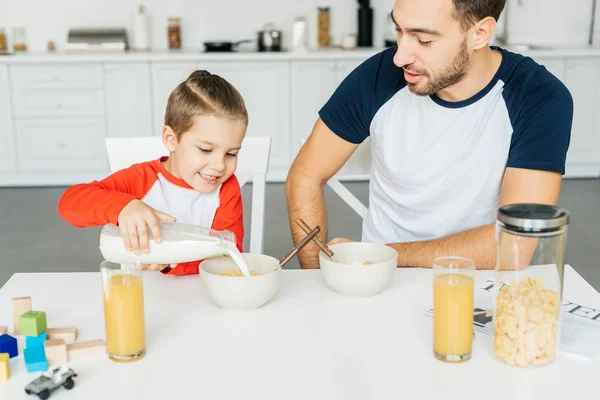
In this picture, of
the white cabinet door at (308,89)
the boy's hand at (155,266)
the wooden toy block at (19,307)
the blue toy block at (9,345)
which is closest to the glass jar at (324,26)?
the white cabinet door at (308,89)

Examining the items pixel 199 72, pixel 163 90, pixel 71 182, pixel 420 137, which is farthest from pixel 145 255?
pixel 71 182

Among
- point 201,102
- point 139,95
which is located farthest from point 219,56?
point 201,102

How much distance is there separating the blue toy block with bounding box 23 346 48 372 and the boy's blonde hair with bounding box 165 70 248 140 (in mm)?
Result: 701

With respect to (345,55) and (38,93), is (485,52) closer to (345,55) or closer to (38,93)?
(345,55)

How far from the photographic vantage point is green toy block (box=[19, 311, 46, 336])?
109cm

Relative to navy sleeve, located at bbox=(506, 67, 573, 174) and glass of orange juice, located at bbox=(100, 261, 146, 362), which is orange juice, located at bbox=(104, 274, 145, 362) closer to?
glass of orange juice, located at bbox=(100, 261, 146, 362)

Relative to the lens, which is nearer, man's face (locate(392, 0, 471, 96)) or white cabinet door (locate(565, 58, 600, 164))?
man's face (locate(392, 0, 471, 96))

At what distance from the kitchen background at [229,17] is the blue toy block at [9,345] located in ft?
14.7

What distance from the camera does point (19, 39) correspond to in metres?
5.18

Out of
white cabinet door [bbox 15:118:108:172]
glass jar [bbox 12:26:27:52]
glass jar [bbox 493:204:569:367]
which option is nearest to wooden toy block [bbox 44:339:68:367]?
glass jar [bbox 493:204:569:367]

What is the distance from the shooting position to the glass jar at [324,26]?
203 inches

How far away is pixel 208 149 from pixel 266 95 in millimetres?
3309

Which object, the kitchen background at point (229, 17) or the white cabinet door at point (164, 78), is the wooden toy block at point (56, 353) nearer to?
the white cabinet door at point (164, 78)

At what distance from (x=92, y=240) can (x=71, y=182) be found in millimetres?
1360
